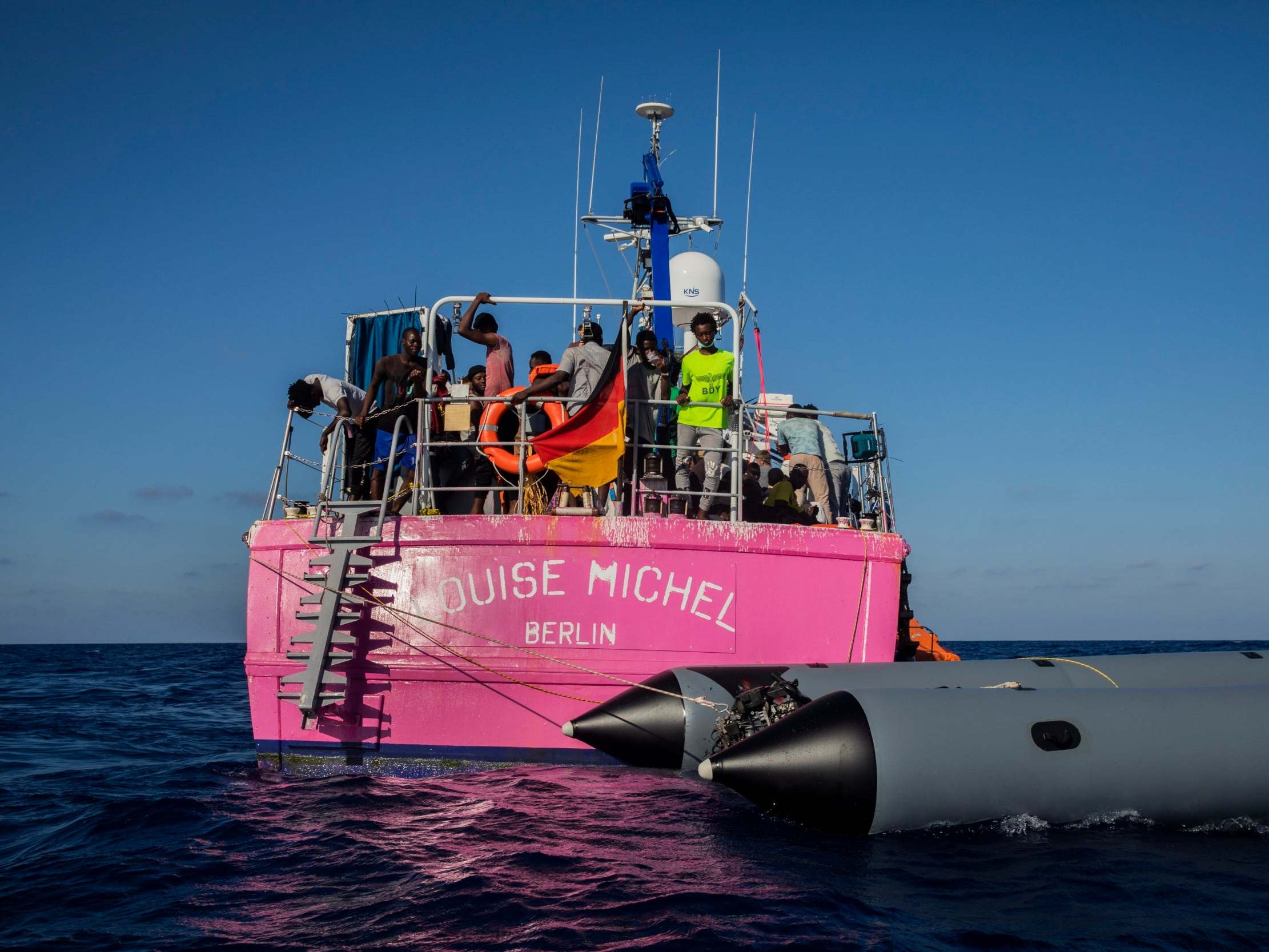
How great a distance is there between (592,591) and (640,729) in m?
1.34

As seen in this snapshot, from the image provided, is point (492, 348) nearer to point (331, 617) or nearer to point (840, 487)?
point (331, 617)

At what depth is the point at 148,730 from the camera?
14.4 metres

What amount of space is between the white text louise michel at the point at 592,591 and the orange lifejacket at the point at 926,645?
810 centimetres

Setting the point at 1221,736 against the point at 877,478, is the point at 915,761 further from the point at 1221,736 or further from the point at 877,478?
the point at 877,478

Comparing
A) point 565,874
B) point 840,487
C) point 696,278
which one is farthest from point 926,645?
point 565,874

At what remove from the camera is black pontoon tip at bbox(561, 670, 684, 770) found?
8.38 meters

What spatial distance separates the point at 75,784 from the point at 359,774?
273 cm

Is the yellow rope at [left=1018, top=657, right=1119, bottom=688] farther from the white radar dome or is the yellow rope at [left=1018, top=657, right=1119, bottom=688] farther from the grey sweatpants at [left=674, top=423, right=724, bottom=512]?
the white radar dome

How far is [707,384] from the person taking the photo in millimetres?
9781

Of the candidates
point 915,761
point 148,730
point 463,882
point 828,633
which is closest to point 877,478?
point 828,633

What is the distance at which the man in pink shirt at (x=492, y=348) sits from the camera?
1019 centimetres

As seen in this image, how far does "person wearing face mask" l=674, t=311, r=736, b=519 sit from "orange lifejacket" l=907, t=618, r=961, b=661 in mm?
7728

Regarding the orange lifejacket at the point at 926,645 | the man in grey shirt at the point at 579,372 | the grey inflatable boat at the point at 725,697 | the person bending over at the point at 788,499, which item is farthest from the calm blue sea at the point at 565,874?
the orange lifejacket at the point at 926,645

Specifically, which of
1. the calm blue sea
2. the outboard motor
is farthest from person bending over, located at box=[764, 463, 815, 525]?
the calm blue sea
